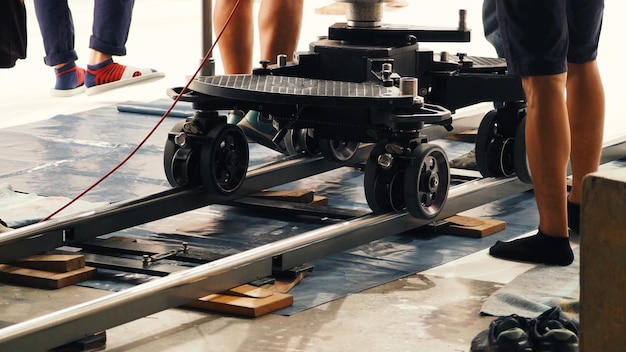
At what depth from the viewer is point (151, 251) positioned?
3.73 metres

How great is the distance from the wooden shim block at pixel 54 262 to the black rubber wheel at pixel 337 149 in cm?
123

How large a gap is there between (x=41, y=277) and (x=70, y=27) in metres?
3.39

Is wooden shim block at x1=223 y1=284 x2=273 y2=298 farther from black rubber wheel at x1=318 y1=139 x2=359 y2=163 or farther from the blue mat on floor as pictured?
black rubber wheel at x1=318 y1=139 x2=359 y2=163

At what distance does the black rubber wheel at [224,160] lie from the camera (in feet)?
13.3

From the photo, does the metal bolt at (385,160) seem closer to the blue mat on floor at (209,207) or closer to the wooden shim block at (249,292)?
the blue mat on floor at (209,207)

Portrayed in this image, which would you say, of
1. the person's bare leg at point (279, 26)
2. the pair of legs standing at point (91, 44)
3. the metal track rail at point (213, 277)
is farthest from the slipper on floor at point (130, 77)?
the metal track rail at point (213, 277)

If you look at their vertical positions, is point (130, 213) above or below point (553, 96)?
below

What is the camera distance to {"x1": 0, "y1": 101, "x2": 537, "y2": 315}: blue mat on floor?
12.0 ft

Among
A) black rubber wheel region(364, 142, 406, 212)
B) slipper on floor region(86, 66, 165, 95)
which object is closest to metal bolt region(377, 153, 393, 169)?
black rubber wheel region(364, 142, 406, 212)

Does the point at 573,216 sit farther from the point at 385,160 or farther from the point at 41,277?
the point at 41,277

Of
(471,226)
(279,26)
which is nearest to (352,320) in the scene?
(471,226)

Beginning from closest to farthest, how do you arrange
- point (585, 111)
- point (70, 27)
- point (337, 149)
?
point (585, 111)
point (337, 149)
point (70, 27)

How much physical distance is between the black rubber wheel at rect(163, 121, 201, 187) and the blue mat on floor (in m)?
0.15

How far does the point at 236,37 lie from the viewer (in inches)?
198
